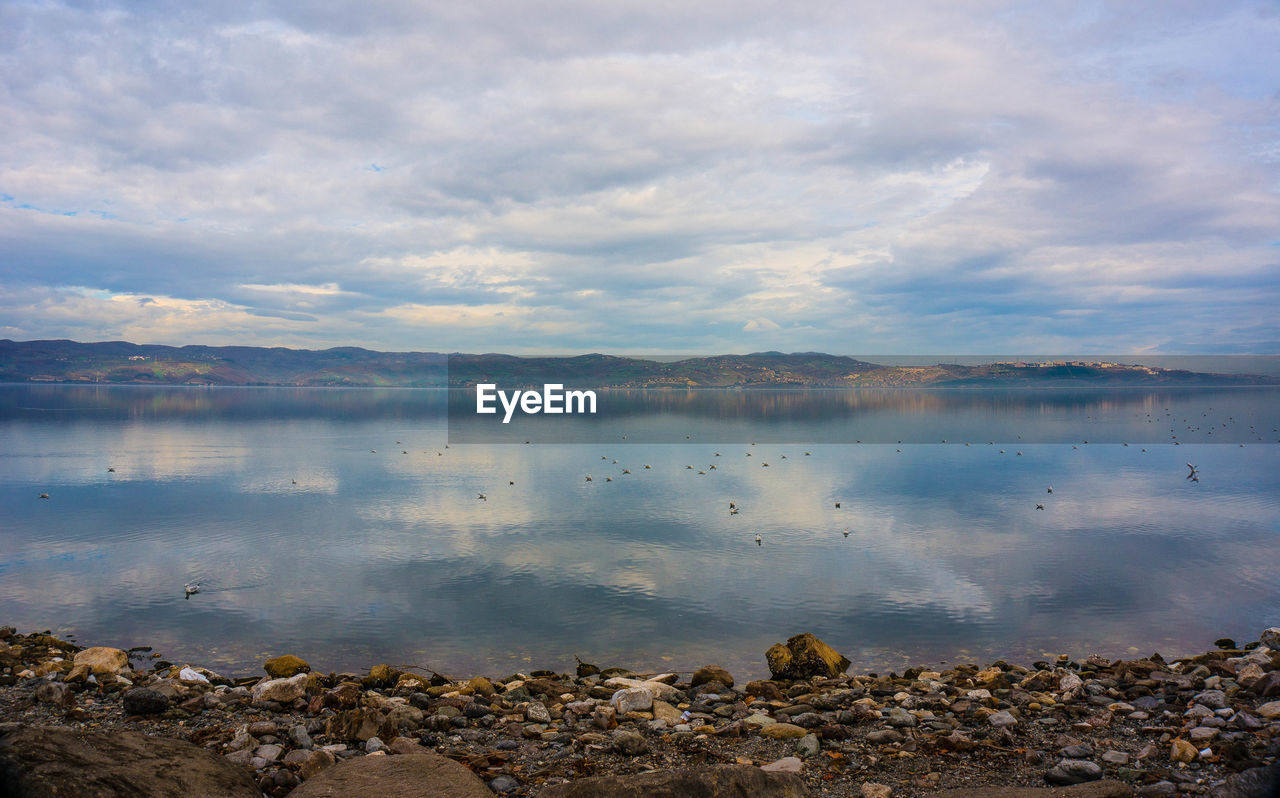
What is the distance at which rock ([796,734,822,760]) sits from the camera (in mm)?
9555

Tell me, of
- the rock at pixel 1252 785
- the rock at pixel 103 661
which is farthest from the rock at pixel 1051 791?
the rock at pixel 103 661

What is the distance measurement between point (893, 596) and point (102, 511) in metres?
39.1

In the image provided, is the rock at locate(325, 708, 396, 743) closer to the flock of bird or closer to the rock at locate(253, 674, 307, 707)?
the rock at locate(253, 674, 307, 707)

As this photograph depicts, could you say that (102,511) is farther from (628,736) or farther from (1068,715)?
(1068,715)

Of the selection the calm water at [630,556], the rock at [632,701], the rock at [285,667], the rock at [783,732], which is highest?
the rock at [783,732]

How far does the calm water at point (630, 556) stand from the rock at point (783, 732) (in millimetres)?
5850

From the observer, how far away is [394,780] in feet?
25.3

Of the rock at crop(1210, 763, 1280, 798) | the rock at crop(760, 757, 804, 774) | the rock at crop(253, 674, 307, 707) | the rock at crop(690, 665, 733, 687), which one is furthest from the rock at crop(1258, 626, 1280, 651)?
the rock at crop(253, 674, 307, 707)

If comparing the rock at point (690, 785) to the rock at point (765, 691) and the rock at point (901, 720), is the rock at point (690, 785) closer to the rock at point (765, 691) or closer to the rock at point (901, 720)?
the rock at point (901, 720)

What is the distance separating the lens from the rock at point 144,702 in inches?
444

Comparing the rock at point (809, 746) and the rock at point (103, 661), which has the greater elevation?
the rock at point (809, 746)

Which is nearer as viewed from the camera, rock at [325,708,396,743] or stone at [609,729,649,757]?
stone at [609,729,649,757]

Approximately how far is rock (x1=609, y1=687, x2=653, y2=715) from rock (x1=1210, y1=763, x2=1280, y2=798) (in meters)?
7.58

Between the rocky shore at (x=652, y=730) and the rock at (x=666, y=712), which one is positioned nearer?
the rocky shore at (x=652, y=730)
